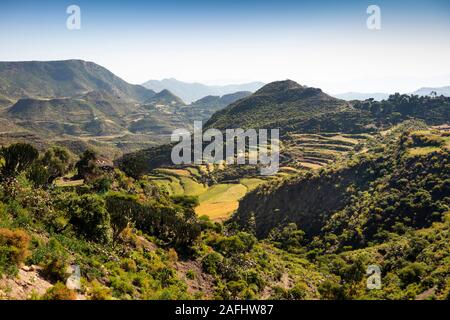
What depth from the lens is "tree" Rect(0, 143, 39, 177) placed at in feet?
109

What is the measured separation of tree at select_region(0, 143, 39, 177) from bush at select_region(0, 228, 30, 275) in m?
16.0

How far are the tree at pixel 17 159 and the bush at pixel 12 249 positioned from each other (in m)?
16.0

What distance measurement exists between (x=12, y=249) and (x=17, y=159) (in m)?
19.8

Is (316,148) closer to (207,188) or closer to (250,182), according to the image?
(250,182)

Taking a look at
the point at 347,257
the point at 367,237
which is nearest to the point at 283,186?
the point at 367,237

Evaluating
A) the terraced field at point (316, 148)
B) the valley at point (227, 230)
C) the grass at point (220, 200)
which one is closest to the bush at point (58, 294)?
the valley at point (227, 230)

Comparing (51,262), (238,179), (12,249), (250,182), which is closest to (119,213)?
(51,262)

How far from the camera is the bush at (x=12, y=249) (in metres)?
17.4

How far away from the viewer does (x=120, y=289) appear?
23.1 metres

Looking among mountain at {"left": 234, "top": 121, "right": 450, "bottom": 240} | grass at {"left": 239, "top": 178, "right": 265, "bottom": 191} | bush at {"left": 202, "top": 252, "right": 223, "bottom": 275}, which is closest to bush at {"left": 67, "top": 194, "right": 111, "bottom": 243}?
bush at {"left": 202, "top": 252, "right": 223, "bottom": 275}
